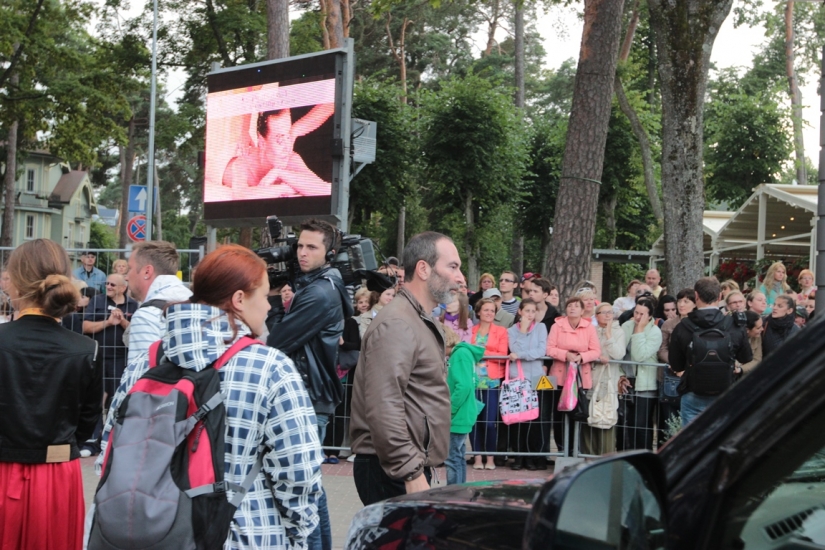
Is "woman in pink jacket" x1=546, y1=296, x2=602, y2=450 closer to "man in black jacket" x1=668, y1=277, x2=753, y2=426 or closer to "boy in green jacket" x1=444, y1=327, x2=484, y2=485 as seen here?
"man in black jacket" x1=668, y1=277, x2=753, y2=426

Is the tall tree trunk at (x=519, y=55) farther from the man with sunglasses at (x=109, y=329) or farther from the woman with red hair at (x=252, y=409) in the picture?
the woman with red hair at (x=252, y=409)

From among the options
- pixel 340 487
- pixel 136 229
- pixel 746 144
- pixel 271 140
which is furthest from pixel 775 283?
pixel 746 144

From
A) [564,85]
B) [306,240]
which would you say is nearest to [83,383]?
[306,240]

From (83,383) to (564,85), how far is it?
52.7 metres

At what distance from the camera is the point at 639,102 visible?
30203mm

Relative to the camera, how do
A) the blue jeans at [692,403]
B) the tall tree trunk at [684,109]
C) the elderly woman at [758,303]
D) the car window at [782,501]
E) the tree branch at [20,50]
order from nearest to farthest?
the car window at [782,501]
the blue jeans at [692,403]
the elderly woman at [758,303]
the tall tree trunk at [684,109]
the tree branch at [20,50]

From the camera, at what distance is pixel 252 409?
277cm

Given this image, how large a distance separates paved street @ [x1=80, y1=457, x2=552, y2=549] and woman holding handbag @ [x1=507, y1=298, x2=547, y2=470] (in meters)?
0.28

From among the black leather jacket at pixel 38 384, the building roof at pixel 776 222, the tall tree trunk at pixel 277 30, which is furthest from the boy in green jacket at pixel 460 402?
the building roof at pixel 776 222

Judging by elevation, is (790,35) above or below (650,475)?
above

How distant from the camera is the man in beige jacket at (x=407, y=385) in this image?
3787 mm

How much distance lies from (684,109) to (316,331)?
25.1ft

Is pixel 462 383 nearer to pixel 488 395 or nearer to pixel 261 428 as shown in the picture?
pixel 488 395

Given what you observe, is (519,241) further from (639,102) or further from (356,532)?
(356,532)
